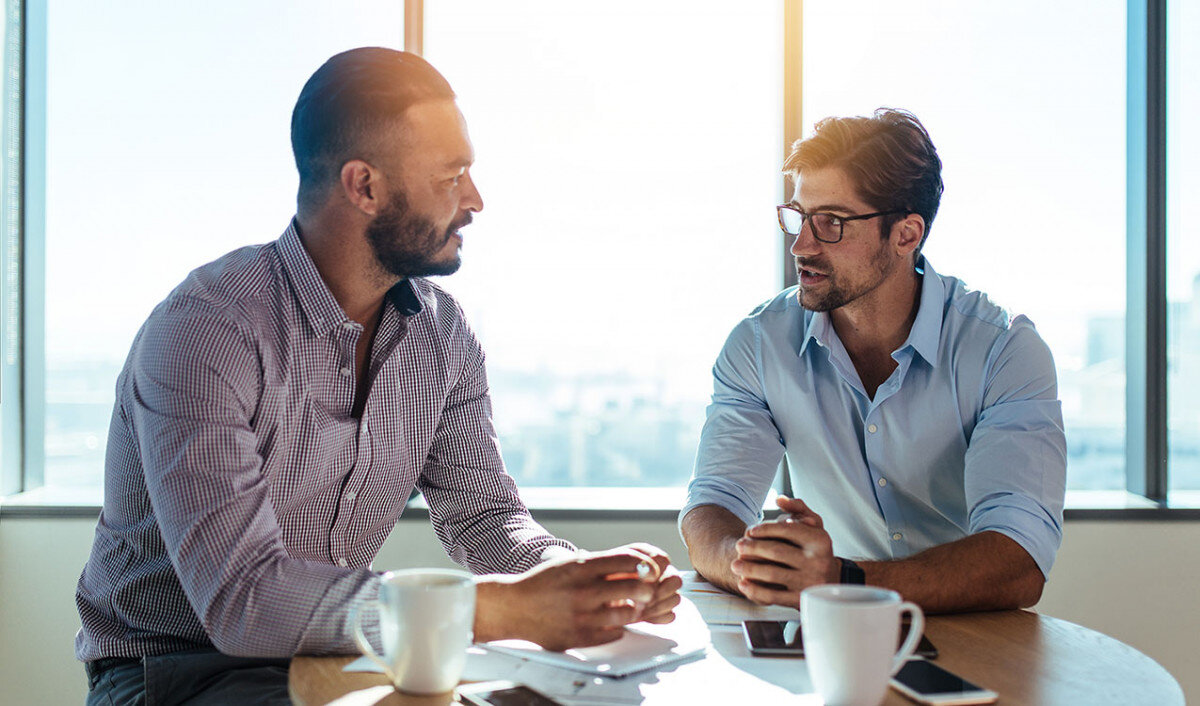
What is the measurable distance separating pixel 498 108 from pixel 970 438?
1.76 m

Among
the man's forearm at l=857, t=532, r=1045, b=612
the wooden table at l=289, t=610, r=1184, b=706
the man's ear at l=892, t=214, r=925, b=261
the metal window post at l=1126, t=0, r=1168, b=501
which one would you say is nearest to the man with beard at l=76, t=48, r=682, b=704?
the wooden table at l=289, t=610, r=1184, b=706

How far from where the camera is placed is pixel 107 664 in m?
1.46

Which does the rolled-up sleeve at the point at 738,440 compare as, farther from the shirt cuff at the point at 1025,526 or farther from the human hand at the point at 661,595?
the human hand at the point at 661,595

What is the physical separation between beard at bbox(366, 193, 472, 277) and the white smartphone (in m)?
1.00

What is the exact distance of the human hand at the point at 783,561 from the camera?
1.38 metres

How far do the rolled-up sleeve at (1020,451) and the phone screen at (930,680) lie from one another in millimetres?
579

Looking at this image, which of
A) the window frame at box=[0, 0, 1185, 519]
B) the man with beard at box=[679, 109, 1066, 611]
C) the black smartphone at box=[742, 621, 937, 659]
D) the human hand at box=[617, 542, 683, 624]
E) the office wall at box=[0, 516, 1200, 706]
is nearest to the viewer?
the black smartphone at box=[742, 621, 937, 659]

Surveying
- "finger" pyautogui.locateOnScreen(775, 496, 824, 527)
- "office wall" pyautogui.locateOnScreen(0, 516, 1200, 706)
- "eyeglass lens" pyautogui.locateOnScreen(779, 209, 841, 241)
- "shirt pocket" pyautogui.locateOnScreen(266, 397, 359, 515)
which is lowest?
"office wall" pyautogui.locateOnScreen(0, 516, 1200, 706)

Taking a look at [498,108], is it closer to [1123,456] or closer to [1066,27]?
[1066,27]

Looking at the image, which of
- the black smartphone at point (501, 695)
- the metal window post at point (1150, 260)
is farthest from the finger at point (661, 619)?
the metal window post at point (1150, 260)

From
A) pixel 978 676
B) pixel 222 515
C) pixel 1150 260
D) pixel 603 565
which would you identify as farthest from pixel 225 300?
pixel 1150 260

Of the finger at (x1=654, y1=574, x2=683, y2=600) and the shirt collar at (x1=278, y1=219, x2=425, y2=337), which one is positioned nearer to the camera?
the finger at (x1=654, y1=574, x2=683, y2=600)

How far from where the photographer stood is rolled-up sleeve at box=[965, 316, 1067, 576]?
1604 millimetres

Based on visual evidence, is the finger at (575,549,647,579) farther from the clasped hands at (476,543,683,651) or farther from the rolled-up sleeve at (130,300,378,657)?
A: the rolled-up sleeve at (130,300,378,657)
